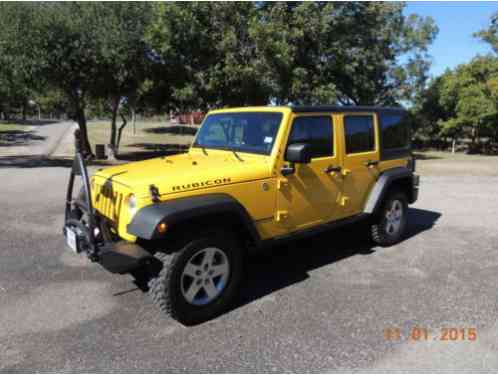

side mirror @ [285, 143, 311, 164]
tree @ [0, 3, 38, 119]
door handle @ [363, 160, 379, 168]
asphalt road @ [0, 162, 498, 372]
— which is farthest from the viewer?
tree @ [0, 3, 38, 119]

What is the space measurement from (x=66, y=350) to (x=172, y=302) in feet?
2.82

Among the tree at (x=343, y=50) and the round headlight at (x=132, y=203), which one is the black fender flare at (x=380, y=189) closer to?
the round headlight at (x=132, y=203)

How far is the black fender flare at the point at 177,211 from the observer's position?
9.96 ft

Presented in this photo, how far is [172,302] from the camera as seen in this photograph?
10.7ft

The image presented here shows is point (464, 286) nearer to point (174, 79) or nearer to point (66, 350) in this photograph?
point (66, 350)

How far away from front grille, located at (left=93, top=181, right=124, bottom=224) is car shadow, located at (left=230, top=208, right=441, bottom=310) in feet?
4.65

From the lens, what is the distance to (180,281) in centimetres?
330

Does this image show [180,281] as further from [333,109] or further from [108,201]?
[333,109]

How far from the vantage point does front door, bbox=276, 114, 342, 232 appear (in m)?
4.04

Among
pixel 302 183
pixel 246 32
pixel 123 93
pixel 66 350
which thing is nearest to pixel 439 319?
pixel 302 183

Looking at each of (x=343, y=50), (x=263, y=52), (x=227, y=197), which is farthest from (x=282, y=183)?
(x=343, y=50)

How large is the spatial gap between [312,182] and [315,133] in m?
0.55

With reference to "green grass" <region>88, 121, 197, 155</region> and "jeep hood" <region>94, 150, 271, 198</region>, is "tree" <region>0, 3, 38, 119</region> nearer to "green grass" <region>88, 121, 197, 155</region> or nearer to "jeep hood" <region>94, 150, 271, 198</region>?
"green grass" <region>88, 121, 197, 155</region>

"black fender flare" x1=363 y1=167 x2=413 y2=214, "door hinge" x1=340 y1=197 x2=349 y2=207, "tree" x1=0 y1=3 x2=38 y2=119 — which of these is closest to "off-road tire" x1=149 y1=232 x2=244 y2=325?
"door hinge" x1=340 y1=197 x2=349 y2=207
